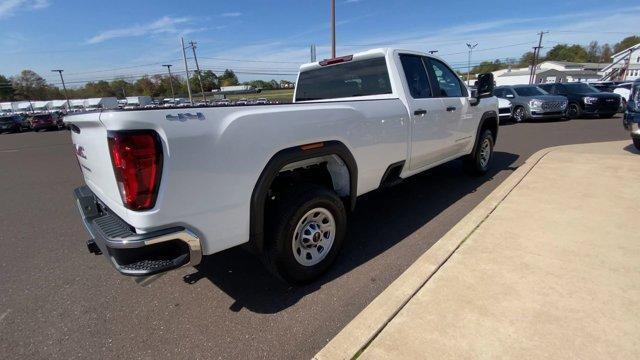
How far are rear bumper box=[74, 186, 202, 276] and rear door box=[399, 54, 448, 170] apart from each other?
8.34ft

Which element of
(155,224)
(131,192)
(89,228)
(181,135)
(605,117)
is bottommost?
(605,117)

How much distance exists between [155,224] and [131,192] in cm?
22

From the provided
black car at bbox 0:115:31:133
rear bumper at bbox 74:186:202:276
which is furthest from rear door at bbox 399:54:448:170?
black car at bbox 0:115:31:133

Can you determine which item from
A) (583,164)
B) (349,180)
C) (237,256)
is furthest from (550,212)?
(237,256)

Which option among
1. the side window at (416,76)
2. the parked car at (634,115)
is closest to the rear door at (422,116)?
the side window at (416,76)

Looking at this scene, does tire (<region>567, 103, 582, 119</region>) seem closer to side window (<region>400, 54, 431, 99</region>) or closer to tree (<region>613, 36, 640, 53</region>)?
side window (<region>400, 54, 431, 99</region>)

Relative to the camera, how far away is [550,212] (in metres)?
4.00

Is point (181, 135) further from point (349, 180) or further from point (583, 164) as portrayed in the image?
point (583, 164)

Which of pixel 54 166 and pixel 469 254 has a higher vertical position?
pixel 469 254

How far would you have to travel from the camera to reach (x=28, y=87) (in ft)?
343

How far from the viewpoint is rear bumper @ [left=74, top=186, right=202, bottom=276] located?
6.47 feet

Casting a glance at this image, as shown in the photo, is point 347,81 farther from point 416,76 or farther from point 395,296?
point 395,296

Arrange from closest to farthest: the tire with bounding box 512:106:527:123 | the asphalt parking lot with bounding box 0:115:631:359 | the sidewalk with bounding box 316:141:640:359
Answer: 1. the sidewalk with bounding box 316:141:640:359
2. the asphalt parking lot with bounding box 0:115:631:359
3. the tire with bounding box 512:106:527:123

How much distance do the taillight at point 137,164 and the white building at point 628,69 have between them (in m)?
75.6
